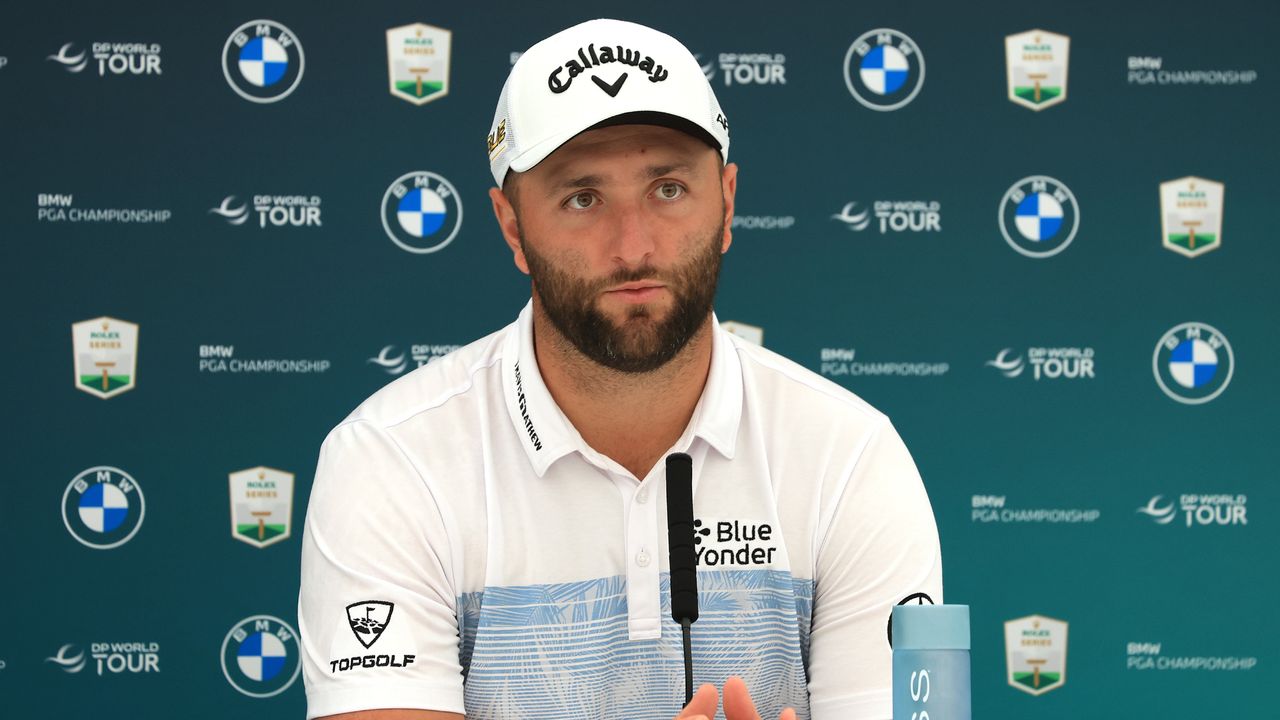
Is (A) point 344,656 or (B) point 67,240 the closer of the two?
(A) point 344,656

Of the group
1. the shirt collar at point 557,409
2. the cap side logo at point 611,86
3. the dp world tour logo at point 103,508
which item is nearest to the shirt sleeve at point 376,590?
the shirt collar at point 557,409

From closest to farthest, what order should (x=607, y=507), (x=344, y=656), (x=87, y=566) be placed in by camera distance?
1. (x=344, y=656)
2. (x=607, y=507)
3. (x=87, y=566)

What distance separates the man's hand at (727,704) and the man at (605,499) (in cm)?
29

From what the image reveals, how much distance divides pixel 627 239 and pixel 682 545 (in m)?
0.41

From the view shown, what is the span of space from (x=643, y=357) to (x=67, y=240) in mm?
1991

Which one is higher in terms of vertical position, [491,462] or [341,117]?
[341,117]

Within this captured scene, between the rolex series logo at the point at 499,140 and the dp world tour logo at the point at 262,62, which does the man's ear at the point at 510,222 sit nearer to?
the rolex series logo at the point at 499,140

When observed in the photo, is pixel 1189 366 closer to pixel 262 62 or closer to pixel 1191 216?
pixel 1191 216

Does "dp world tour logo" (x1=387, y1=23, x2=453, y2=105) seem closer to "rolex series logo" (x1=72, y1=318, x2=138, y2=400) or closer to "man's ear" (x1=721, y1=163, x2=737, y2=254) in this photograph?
"rolex series logo" (x1=72, y1=318, x2=138, y2=400)

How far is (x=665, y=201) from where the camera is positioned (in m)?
1.45

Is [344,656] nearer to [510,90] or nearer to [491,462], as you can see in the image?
[491,462]

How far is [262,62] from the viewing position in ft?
9.82

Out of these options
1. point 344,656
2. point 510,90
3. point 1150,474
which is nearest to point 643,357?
point 510,90

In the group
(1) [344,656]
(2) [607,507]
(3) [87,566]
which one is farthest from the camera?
(3) [87,566]
